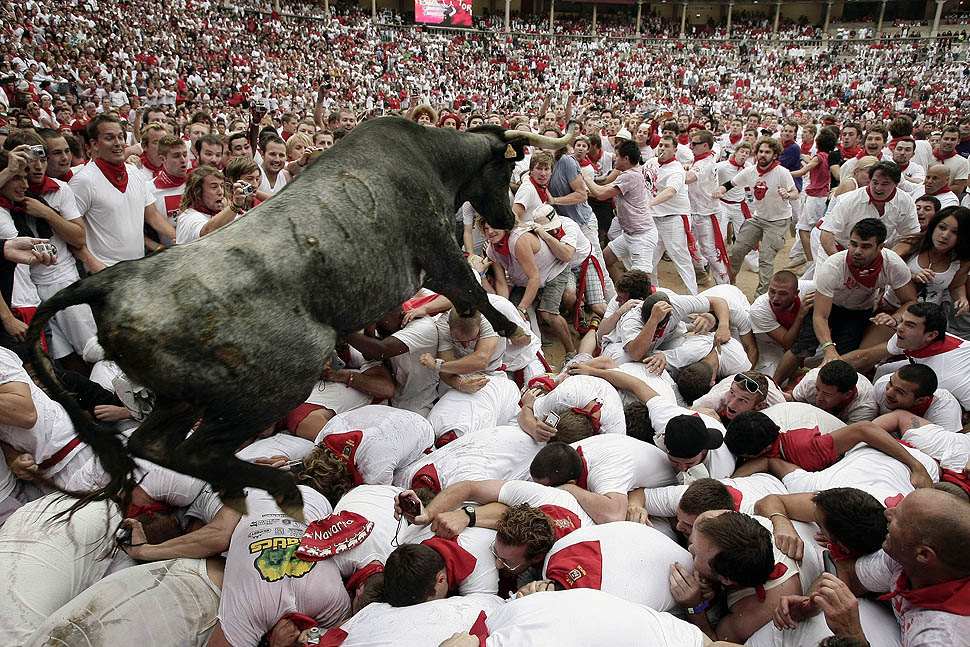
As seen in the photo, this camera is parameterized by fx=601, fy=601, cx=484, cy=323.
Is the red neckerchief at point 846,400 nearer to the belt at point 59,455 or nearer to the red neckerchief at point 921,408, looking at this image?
the red neckerchief at point 921,408

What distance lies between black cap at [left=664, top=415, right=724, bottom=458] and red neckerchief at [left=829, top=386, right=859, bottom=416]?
147cm

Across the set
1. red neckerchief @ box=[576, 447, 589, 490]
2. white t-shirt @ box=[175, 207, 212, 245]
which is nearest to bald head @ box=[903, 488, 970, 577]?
red neckerchief @ box=[576, 447, 589, 490]

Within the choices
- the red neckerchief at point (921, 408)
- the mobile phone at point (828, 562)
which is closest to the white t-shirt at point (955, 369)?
the red neckerchief at point (921, 408)

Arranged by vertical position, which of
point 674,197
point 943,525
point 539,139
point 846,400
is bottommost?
point 846,400

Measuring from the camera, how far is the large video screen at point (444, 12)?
1716 inches

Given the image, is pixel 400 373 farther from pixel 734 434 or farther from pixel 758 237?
pixel 758 237

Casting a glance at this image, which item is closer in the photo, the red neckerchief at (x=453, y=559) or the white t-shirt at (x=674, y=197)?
the red neckerchief at (x=453, y=559)

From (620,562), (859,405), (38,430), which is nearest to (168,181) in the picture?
(38,430)

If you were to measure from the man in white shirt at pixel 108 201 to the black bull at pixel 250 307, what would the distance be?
11.7 feet

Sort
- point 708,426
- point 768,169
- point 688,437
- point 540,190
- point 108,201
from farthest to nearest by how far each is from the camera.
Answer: point 768,169, point 540,190, point 108,201, point 708,426, point 688,437

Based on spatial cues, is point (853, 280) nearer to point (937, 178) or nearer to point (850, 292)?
point (850, 292)

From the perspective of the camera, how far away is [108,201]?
514cm

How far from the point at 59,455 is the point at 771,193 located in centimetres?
842

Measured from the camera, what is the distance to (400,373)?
4.83 m
